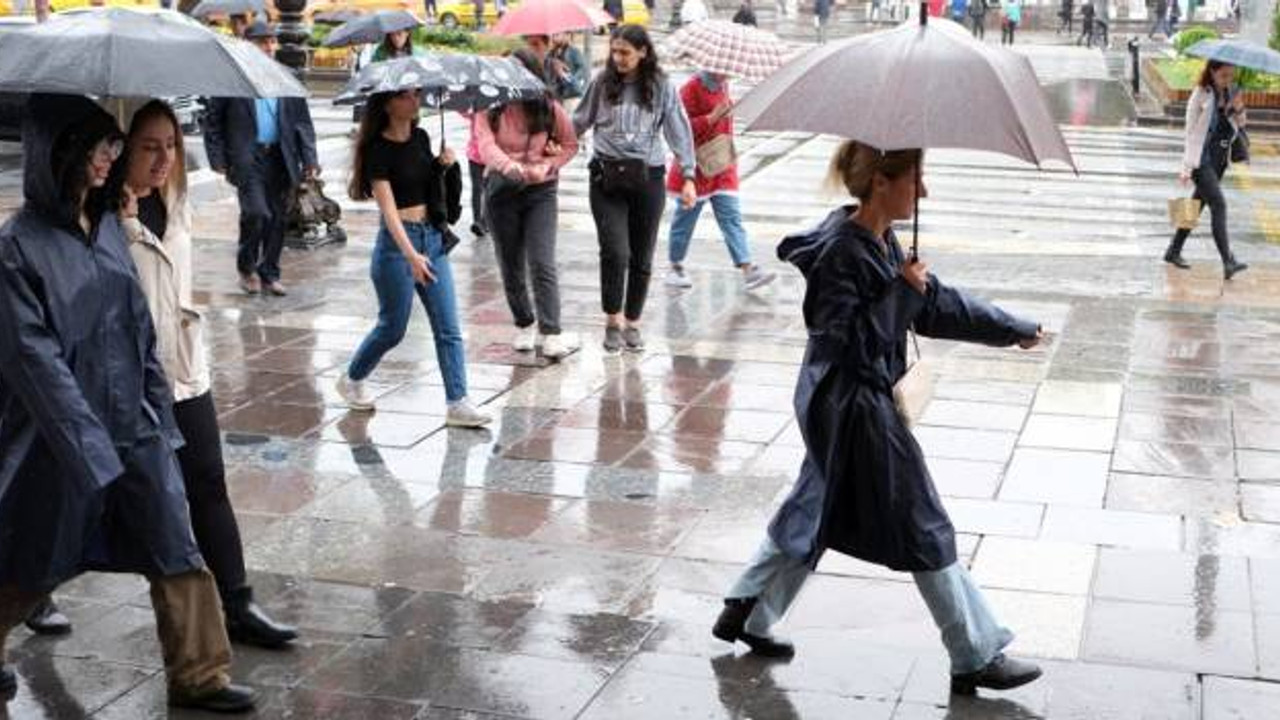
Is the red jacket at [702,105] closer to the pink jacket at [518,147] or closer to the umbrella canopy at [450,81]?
the pink jacket at [518,147]

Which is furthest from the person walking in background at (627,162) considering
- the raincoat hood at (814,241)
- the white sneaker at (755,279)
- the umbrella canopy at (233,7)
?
the umbrella canopy at (233,7)

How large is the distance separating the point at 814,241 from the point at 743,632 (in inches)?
48.3

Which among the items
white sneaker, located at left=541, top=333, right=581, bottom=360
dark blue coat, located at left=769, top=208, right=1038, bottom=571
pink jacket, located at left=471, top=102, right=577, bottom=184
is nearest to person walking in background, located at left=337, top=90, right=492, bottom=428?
pink jacket, located at left=471, top=102, right=577, bottom=184

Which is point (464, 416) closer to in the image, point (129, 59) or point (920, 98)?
point (129, 59)

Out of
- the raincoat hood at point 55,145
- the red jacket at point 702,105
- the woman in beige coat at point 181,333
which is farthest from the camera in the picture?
the red jacket at point 702,105

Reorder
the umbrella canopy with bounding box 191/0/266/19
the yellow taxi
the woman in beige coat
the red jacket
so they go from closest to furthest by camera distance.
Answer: the woman in beige coat → the red jacket → the umbrella canopy with bounding box 191/0/266/19 → the yellow taxi

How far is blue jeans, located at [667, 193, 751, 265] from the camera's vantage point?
12453 mm

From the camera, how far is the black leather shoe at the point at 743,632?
228 inches

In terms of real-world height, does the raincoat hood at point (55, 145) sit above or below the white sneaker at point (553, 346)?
above

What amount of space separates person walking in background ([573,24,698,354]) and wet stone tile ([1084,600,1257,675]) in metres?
4.58

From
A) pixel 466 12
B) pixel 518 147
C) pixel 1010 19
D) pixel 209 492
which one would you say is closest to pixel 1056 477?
pixel 518 147

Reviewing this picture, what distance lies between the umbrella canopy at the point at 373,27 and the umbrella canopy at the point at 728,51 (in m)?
3.26

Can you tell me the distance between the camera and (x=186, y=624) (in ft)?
17.3

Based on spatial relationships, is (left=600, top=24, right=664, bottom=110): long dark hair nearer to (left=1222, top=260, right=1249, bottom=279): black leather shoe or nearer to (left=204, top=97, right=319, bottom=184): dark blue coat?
(left=204, top=97, right=319, bottom=184): dark blue coat
